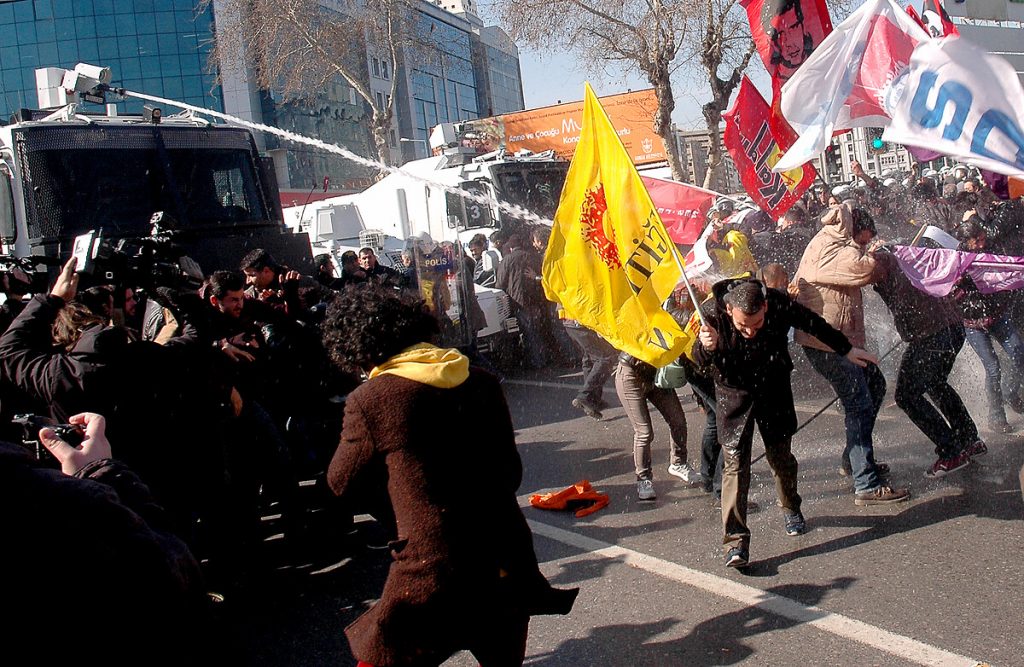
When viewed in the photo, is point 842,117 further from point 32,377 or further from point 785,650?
point 32,377

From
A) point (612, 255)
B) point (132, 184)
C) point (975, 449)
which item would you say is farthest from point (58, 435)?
point (132, 184)

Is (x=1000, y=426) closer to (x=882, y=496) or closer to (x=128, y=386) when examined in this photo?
(x=882, y=496)

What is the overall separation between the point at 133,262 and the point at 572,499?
3154mm

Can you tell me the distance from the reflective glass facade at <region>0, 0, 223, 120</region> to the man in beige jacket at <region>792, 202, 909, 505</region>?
49159 mm

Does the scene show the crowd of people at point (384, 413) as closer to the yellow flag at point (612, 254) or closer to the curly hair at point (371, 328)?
the curly hair at point (371, 328)

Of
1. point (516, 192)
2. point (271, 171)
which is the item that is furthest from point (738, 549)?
point (516, 192)

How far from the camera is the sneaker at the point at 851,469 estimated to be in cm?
586

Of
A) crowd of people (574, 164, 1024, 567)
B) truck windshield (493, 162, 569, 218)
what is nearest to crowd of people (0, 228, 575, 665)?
crowd of people (574, 164, 1024, 567)

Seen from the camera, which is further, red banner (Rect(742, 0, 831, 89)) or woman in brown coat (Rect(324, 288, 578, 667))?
red banner (Rect(742, 0, 831, 89))

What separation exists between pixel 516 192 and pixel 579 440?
6.73 m

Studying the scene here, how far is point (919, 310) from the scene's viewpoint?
6.16 m

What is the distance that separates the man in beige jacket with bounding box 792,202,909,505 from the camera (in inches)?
225

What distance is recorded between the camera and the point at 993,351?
7.25 meters

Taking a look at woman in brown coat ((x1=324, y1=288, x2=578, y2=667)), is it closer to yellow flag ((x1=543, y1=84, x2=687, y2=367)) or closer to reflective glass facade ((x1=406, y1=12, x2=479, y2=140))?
yellow flag ((x1=543, y1=84, x2=687, y2=367))
